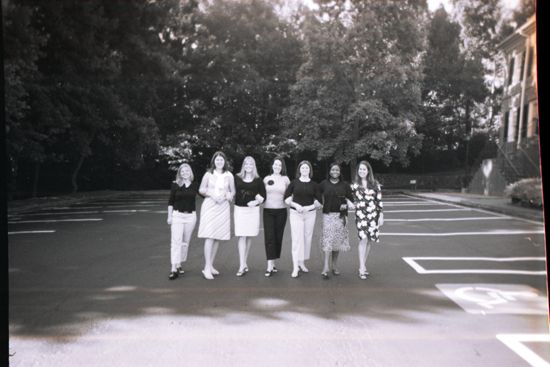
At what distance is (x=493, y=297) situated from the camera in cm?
386

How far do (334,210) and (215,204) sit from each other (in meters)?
1.34

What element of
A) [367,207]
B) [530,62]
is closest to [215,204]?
[367,207]

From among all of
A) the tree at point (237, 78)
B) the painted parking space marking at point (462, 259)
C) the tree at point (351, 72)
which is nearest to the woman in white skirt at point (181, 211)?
the tree at point (237, 78)

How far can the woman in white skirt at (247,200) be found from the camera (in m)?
5.15

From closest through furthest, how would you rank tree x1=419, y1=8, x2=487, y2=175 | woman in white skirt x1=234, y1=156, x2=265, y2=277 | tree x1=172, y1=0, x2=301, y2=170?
tree x1=419, y1=8, x2=487, y2=175, tree x1=172, y1=0, x2=301, y2=170, woman in white skirt x1=234, y1=156, x2=265, y2=277

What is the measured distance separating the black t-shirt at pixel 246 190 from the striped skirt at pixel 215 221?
0.17 m

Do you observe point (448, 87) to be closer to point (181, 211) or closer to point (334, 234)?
point (334, 234)

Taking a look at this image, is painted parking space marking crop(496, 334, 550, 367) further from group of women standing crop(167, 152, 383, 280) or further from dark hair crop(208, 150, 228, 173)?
dark hair crop(208, 150, 228, 173)

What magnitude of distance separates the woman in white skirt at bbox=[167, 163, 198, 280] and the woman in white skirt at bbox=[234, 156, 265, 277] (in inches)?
19.5

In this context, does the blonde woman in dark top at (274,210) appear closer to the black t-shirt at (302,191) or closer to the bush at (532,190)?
the black t-shirt at (302,191)

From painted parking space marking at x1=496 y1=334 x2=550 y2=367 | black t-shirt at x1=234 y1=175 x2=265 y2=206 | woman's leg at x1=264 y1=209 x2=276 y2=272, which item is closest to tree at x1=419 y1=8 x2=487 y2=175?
painted parking space marking at x1=496 y1=334 x2=550 y2=367

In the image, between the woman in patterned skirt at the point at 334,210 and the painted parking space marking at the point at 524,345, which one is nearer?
the painted parking space marking at the point at 524,345

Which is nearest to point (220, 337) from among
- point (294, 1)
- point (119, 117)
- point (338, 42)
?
point (294, 1)

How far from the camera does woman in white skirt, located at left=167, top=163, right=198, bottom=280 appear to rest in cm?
500
